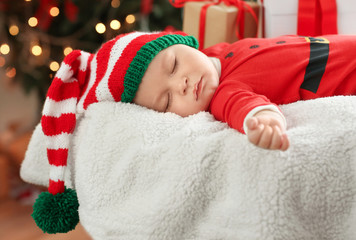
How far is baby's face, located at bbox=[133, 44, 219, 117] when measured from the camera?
0.90 m

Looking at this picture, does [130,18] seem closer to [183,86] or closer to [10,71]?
[10,71]

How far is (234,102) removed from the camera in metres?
0.80

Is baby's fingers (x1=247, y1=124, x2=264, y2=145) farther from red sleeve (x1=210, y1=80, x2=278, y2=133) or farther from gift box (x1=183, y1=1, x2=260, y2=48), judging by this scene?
gift box (x1=183, y1=1, x2=260, y2=48)

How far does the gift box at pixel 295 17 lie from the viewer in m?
1.16

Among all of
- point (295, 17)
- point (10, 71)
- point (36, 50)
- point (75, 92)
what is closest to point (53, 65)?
point (36, 50)

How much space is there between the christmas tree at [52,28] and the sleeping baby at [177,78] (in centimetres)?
76

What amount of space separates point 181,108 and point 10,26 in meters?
1.12

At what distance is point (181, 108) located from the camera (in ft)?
2.96

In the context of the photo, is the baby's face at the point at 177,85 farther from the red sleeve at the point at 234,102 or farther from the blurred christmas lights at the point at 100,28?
the blurred christmas lights at the point at 100,28

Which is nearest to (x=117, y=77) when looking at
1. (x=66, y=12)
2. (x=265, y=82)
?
(x=265, y=82)

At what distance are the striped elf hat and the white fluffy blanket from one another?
51mm

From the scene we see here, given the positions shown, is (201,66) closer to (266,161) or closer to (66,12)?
(266,161)

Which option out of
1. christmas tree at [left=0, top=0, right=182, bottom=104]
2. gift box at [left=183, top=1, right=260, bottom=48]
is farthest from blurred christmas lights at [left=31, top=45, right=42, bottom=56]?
gift box at [left=183, top=1, right=260, bottom=48]

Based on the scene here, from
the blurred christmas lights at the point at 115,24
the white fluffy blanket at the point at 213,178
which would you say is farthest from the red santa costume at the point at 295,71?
the blurred christmas lights at the point at 115,24
